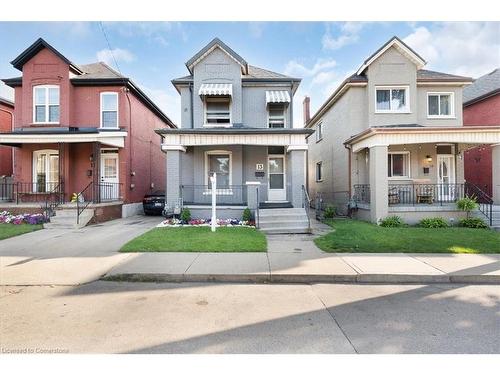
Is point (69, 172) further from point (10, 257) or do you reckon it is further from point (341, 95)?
point (341, 95)

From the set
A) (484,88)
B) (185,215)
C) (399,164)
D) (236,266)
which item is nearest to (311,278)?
(236,266)

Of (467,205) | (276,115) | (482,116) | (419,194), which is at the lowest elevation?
(467,205)

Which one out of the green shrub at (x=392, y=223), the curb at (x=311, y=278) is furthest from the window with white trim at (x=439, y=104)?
the curb at (x=311, y=278)

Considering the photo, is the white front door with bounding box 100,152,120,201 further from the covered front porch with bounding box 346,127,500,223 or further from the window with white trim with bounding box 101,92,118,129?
the covered front porch with bounding box 346,127,500,223

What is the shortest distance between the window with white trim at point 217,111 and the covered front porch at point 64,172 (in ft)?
15.7

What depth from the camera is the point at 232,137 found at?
1269cm

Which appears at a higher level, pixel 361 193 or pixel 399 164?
pixel 399 164

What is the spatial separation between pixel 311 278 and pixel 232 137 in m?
8.34

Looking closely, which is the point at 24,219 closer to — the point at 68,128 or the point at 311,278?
the point at 68,128

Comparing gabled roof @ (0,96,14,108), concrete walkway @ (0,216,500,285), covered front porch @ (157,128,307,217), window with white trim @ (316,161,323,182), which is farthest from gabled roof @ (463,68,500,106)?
gabled roof @ (0,96,14,108)

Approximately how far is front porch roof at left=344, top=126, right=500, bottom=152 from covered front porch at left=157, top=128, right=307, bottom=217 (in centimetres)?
337

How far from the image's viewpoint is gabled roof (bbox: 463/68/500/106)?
16953 millimetres

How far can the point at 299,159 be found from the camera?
12820mm

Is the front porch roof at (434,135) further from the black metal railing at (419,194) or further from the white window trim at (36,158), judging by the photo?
the white window trim at (36,158)
